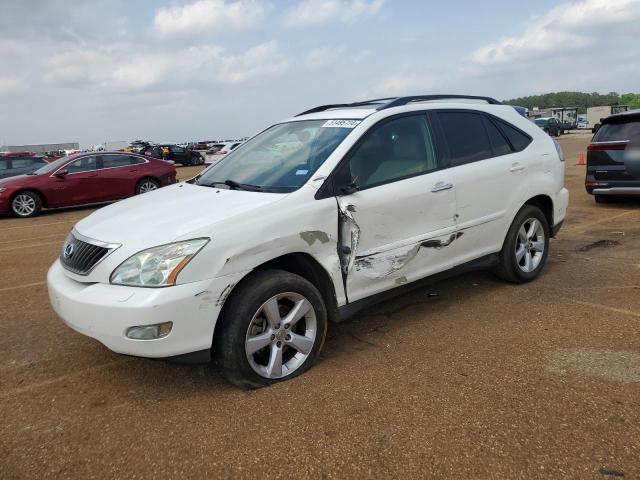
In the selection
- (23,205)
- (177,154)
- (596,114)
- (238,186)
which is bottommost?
(23,205)

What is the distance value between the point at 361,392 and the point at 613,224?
20.5ft

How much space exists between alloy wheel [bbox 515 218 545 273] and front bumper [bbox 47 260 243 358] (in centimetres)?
301

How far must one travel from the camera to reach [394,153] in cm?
402

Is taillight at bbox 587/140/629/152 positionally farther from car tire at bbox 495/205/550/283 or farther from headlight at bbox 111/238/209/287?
headlight at bbox 111/238/209/287

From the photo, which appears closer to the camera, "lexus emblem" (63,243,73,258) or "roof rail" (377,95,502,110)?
"lexus emblem" (63,243,73,258)

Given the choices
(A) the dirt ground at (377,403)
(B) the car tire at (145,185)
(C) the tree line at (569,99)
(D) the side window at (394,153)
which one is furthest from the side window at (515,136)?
(C) the tree line at (569,99)

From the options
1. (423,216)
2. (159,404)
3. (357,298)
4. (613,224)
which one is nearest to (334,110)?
(423,216)

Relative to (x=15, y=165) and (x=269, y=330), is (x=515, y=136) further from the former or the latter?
(x=15, y=165)

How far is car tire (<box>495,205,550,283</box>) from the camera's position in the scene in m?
4.88

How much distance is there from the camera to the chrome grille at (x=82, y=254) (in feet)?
10.4

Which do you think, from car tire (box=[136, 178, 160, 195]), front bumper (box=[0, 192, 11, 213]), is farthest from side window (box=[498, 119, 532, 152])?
front bumper (box=[0, 192, 11, 213])

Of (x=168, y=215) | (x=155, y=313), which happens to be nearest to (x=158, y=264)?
(x=155, y=313)

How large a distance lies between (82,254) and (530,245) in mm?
3898

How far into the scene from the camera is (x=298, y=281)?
330cm
